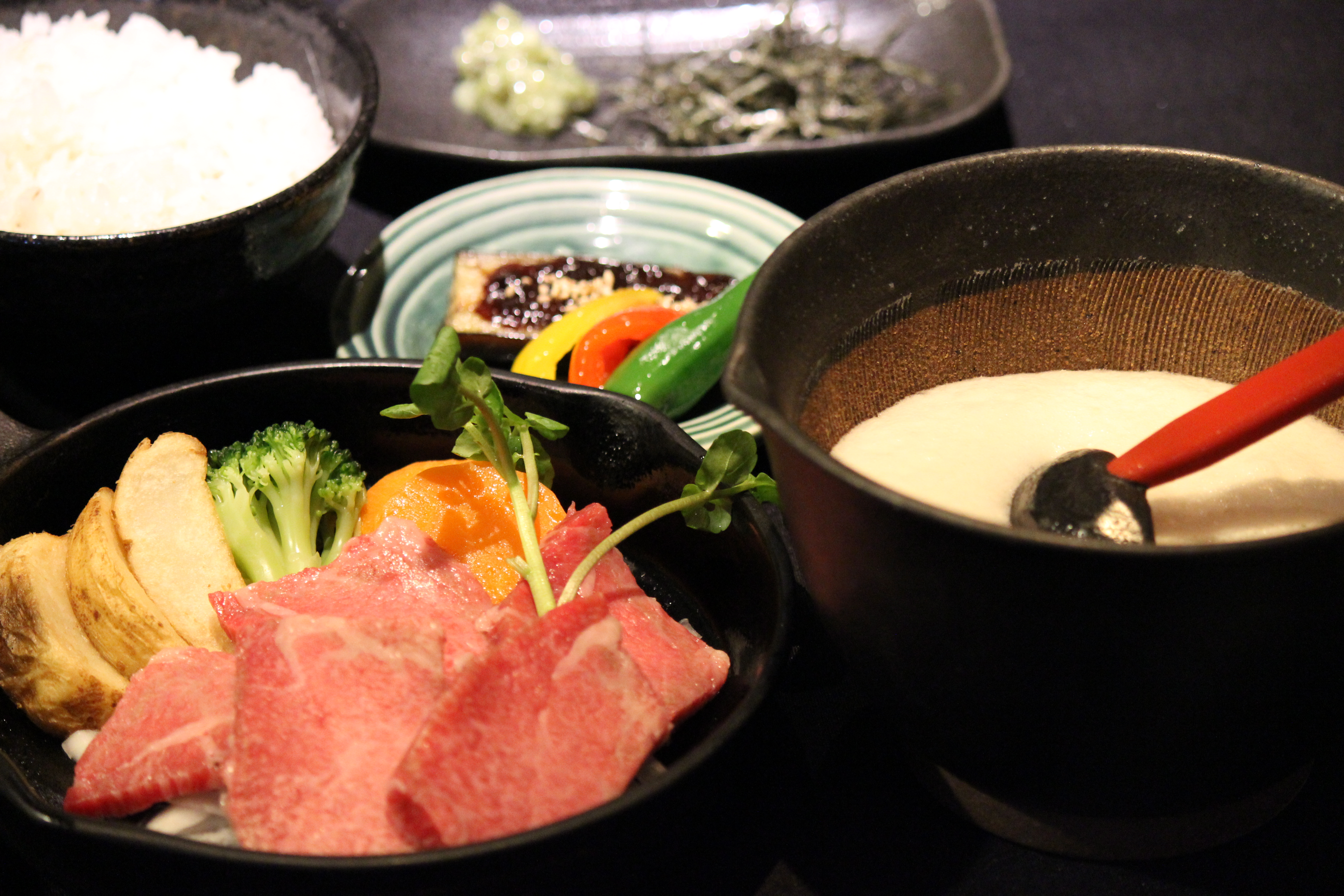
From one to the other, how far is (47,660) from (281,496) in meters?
0.33

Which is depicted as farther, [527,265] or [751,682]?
[527,265]

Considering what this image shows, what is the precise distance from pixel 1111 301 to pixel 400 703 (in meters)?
0.94

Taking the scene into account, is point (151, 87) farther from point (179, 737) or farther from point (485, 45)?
point (179, 737)

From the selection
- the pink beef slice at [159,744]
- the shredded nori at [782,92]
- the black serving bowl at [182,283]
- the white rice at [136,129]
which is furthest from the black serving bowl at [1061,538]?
the shredded nori at [782,92]

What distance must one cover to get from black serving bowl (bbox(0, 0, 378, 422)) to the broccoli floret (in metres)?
0.37

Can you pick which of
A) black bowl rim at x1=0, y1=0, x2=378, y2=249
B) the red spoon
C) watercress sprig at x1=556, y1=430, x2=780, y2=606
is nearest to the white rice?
black bowl rim at x1=0, y1=0, x2=378, y2=249

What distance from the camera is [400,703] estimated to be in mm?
1023

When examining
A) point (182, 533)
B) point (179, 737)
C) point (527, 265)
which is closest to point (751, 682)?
point (179, 737)

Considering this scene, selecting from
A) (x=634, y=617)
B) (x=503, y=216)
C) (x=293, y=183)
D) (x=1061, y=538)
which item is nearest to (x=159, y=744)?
(x=634, y=617)

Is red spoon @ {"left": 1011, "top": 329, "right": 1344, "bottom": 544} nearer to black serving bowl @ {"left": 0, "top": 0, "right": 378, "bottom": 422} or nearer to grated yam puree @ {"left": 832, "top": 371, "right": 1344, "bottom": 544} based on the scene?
grated yam puree @ {"left": 832, "top": 371, "right": 1344, "bottom": 544}

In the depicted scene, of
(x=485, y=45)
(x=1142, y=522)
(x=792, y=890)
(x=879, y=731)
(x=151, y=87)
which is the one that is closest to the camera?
(x=1142, y=522)

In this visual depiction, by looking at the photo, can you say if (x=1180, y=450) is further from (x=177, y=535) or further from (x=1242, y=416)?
(x=177, y=535)

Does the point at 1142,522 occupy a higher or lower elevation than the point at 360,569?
higher

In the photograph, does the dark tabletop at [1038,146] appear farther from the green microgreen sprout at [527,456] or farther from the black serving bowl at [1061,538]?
the green microgreen sprout at [527,456]
